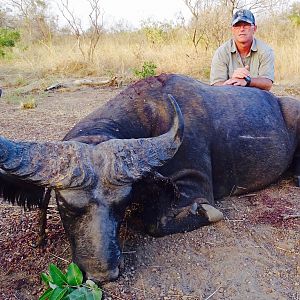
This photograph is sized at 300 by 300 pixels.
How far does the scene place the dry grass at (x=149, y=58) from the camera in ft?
44.3

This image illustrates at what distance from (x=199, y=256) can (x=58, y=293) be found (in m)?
1.19

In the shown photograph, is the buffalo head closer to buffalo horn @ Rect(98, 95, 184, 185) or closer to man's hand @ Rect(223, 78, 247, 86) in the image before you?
buffalo horn @ Rect(98, 95, 184, 185)

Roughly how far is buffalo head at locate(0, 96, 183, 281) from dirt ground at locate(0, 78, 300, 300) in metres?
0.26

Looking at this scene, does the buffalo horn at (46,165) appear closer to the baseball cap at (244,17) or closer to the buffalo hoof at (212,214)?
the buffalo hoof at (212,214)

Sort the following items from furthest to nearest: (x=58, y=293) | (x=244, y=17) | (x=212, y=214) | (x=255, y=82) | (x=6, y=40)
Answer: (x=6, y=40)
(x=244, y=17)
(x=255, y=82)
(x=212, y=214)
(x=58, y=293)

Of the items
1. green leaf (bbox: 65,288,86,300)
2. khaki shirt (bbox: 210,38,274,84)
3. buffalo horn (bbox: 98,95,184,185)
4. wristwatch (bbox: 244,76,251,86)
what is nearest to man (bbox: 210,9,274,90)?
khaki shirt (bbox: 210,38,274,84)

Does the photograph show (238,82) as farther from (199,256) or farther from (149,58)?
(149,58)

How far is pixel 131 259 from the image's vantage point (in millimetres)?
3473

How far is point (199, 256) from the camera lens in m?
3.54

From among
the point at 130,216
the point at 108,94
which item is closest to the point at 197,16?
the point at 108,94

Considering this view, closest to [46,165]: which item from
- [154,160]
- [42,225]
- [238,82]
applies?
[154,160]

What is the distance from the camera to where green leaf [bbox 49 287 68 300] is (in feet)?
9.04

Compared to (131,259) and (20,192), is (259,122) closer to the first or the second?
(131,259)

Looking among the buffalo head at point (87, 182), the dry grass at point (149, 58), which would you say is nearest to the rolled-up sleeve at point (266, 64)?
the buffalo head at point (87, 182)
